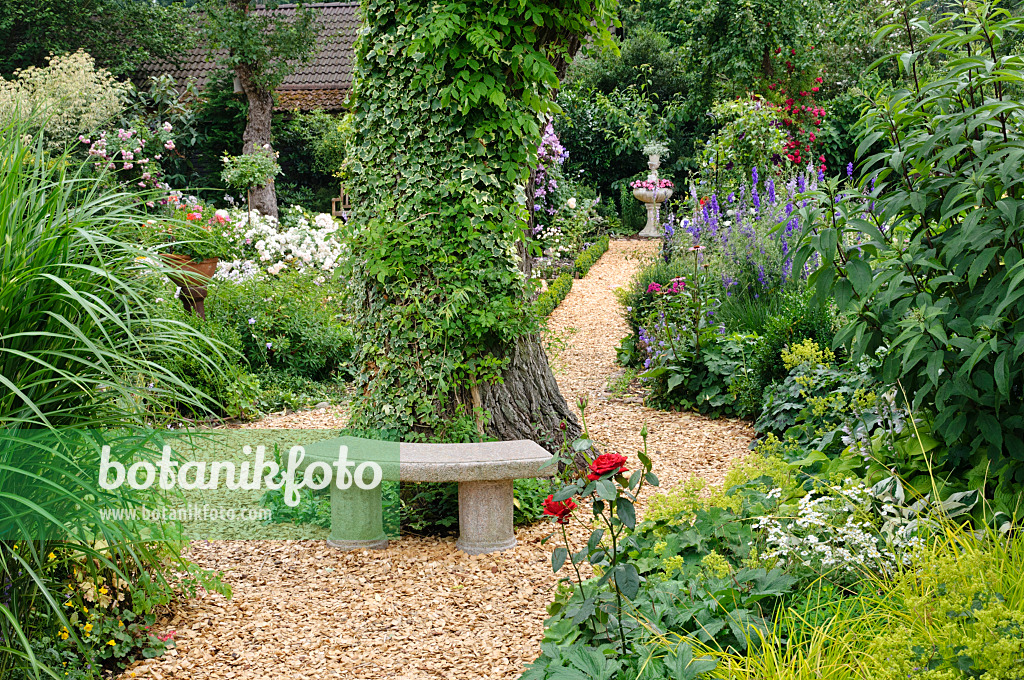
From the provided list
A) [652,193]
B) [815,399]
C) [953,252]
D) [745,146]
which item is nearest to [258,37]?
[652,193]

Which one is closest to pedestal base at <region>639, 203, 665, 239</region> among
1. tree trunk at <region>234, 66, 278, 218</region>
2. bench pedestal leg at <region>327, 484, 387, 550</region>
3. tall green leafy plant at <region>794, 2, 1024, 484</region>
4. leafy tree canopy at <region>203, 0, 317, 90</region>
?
tree trunk at <region>234, 66, 278, 218</region>

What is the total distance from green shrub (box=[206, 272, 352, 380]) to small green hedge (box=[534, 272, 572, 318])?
2571mm

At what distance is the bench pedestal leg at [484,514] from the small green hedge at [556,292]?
4.97 meters

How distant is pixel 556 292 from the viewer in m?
9.31

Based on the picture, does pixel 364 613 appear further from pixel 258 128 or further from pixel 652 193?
pixel 258 128

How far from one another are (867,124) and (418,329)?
213 centimetres

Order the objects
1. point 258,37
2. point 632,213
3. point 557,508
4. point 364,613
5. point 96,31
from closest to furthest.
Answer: point 557,508
point 364,613
point 258,37
point 632,213
point 96,31

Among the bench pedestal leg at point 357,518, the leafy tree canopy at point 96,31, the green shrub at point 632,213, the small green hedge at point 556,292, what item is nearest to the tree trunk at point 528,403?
the bench pedestal leg at point 357,518

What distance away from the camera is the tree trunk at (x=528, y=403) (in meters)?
4.05

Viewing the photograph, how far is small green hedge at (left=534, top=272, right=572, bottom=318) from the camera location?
8.67m

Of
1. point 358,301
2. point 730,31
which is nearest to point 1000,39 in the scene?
point 358,301

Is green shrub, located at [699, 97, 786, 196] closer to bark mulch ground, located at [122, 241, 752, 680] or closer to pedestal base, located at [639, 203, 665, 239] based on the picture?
pedestal base, located at [639, 203, 665, 239]

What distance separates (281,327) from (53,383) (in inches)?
172

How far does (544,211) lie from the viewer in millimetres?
12617
